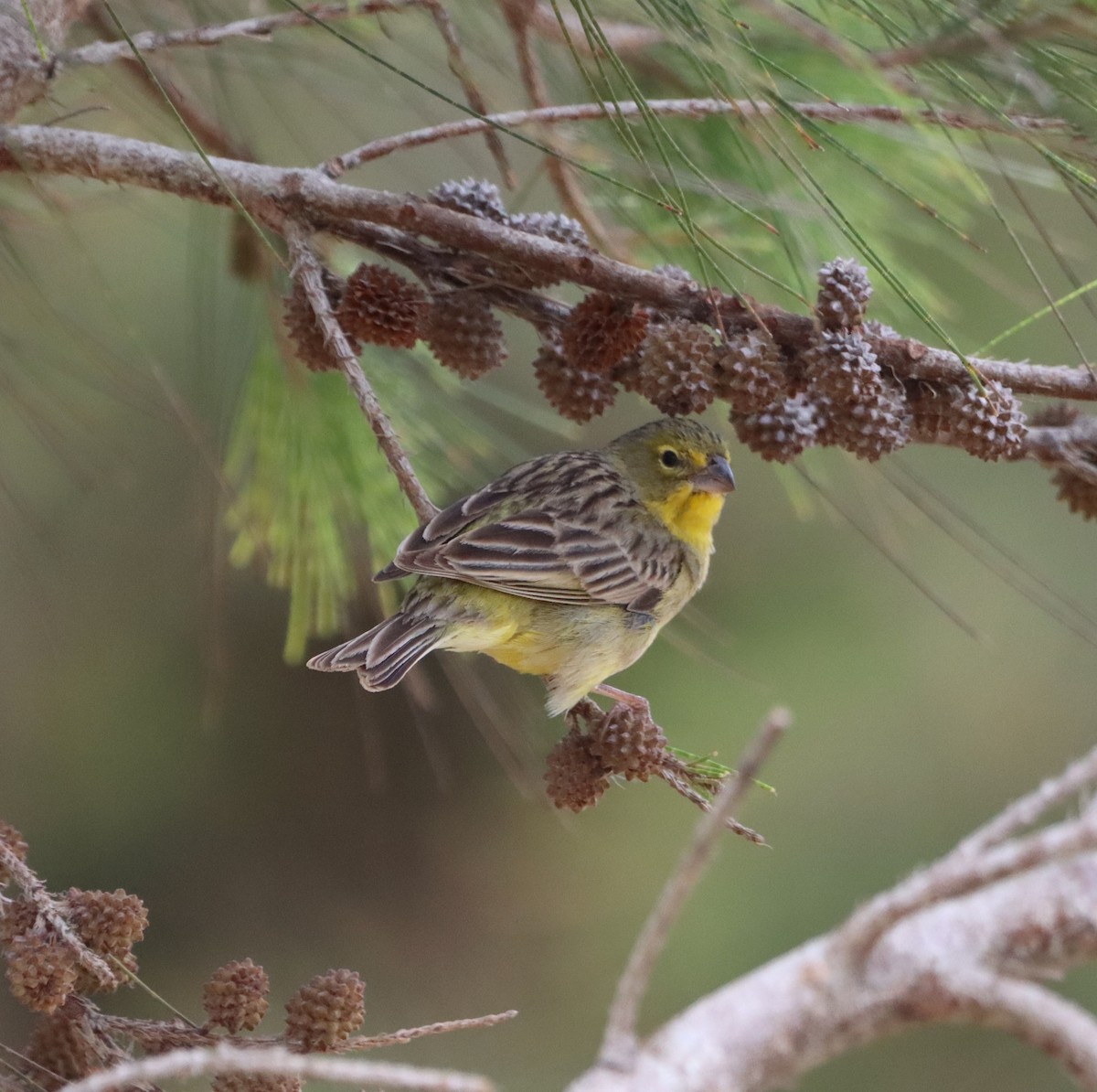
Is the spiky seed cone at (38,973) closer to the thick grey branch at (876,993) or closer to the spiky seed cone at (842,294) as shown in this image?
the thick grey branch at (876,993)

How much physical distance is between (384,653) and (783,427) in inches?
29.3

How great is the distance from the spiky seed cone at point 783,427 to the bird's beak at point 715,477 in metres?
0.87

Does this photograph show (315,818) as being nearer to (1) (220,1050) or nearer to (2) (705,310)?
(2) (705,310)

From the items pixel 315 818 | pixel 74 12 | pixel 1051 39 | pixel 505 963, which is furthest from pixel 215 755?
pixel 1051 39

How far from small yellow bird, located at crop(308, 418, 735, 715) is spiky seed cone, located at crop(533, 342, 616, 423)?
11.3 inches

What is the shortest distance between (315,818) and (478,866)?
1.60 ft

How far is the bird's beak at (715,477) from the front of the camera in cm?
280

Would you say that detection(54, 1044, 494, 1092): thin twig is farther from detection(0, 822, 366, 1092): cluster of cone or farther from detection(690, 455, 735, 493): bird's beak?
detection(690, 455, 735, 493): bird's beak

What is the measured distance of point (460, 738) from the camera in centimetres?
395

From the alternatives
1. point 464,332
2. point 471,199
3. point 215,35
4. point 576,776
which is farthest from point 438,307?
point 576,776

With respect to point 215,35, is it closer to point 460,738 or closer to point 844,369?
point 844,369

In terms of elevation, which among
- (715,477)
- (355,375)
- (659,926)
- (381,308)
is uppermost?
(715,477)

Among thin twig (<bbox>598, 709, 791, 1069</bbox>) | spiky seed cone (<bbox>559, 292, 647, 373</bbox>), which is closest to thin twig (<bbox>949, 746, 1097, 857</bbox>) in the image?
thin twig (<bbox>598, 709, 791, 1069</bbox>)

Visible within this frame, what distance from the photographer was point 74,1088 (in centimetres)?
86
